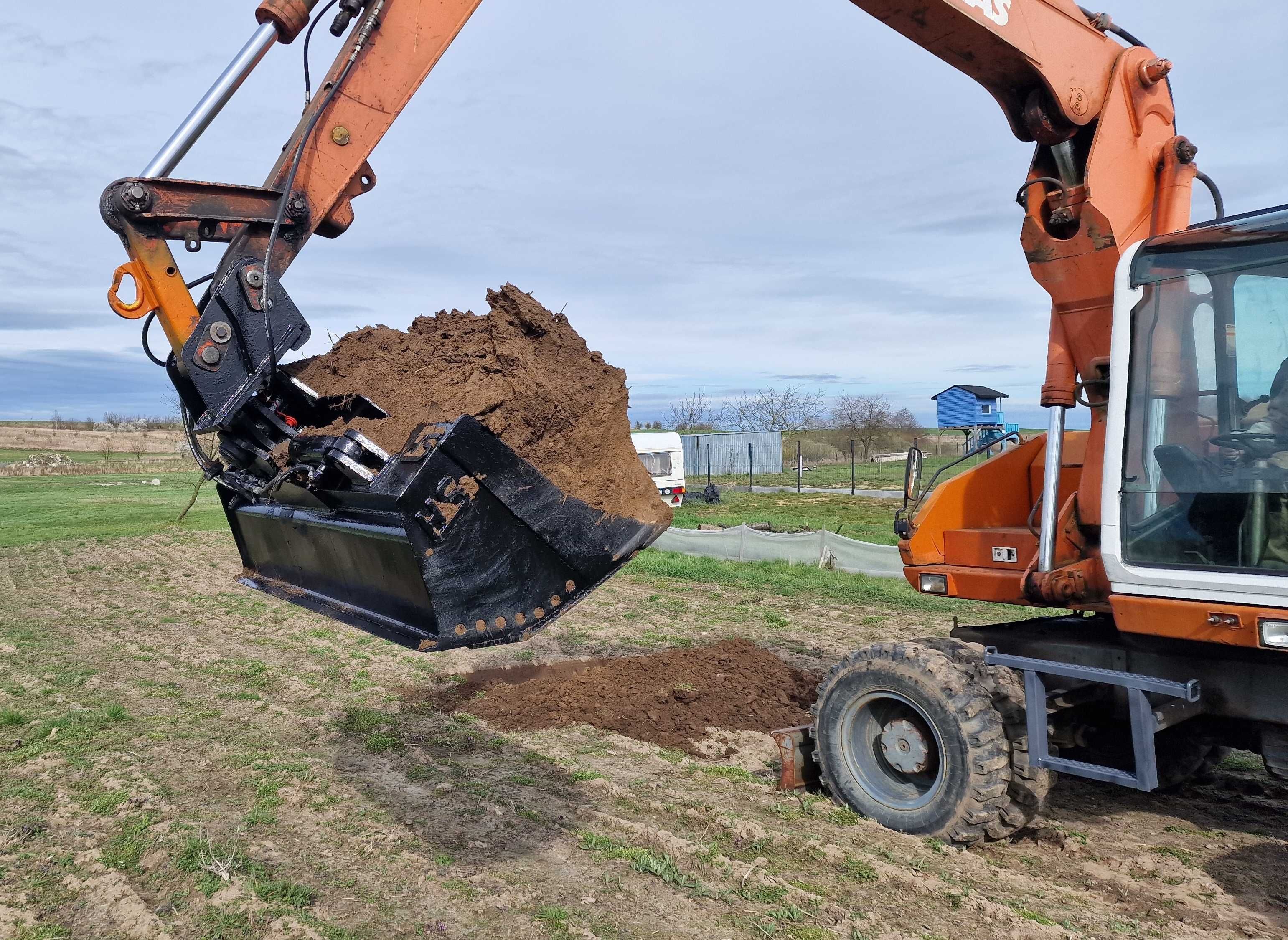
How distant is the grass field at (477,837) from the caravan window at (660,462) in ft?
57.3

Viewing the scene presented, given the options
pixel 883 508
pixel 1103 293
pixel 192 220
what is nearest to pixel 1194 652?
pixel 1103 293

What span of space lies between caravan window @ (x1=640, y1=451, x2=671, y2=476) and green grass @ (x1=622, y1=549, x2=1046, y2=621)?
10525 mm

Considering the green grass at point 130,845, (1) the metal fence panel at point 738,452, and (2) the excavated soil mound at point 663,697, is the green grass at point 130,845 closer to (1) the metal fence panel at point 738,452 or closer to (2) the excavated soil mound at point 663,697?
(2) the excavated soil mound at point 663,697

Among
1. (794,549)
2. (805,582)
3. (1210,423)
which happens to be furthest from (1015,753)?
(794,549)

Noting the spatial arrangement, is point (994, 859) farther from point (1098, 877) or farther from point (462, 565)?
point (462, 565)

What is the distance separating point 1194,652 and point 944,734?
116 centimetres

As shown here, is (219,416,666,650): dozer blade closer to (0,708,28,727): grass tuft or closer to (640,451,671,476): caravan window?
(0,708,28,727): grass tuft

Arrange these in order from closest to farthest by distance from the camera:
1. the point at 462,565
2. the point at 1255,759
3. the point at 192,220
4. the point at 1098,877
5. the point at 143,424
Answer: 1. the point at 462,565
2. the point at 192,220
3. the point at 1098,877
4. the point at 1255,759
5. the point at 143,424

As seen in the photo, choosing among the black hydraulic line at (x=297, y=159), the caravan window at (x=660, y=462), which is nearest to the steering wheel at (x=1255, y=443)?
the black hydraulic line at (x=297, y=159)

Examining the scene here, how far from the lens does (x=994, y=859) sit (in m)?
4.49

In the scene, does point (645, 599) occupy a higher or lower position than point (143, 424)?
lower

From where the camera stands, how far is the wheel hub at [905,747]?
4.76 meters

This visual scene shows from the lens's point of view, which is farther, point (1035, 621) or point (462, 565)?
point (1035, 621)

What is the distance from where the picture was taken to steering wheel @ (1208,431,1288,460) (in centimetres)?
358
